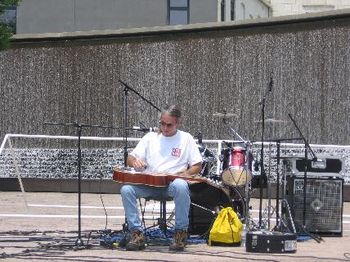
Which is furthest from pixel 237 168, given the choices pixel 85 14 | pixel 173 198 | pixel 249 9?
pixel 249 9

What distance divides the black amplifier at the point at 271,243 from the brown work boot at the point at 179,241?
0.58 metres

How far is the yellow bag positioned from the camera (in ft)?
28.5

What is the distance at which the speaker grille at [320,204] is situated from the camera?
10.1 metres

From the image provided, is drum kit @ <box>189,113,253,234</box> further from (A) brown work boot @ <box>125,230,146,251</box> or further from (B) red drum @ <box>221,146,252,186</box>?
(A) brown work boot @ <box>125,230,146,251</box>

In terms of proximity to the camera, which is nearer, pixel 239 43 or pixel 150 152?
pixel 150 152

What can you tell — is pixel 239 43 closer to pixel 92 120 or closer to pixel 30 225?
pixel 92 120

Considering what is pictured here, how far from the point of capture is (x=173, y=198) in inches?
331

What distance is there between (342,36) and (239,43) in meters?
2.15

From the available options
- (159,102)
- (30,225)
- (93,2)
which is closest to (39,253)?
(30,225)

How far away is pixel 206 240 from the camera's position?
9.14 m

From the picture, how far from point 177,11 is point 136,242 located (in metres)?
21.0

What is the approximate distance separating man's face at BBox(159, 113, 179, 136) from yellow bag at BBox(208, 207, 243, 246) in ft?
3.02

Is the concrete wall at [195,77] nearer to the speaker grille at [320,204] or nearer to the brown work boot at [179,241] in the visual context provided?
the speaker grille at [320,204]

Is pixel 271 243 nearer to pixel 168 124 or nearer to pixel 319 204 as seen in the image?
pixel 168 124
